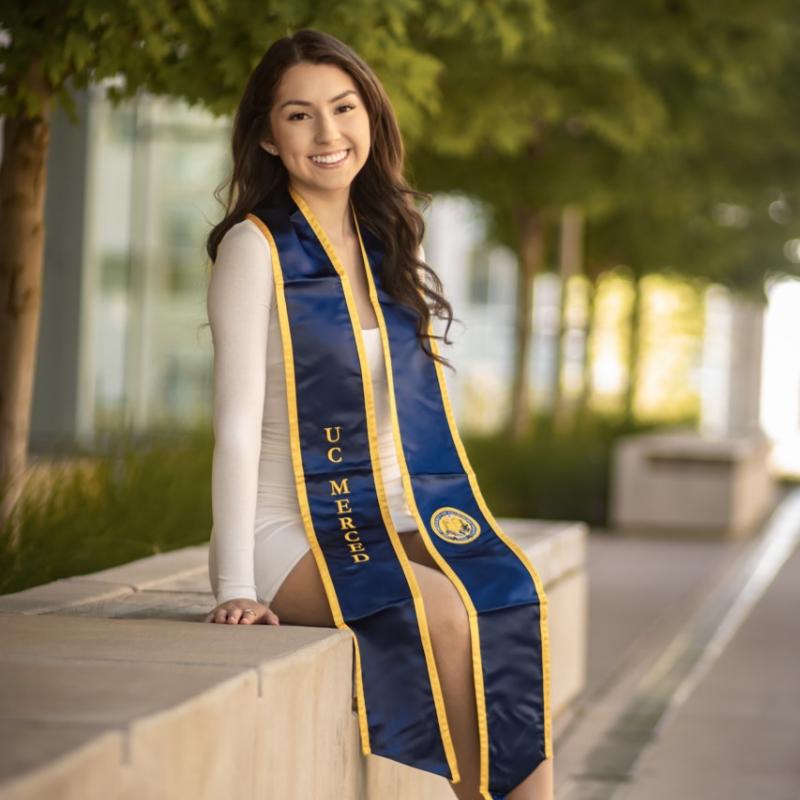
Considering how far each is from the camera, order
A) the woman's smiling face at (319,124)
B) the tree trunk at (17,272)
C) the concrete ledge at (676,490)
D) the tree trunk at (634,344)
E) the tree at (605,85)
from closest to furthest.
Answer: the woman's smiling face at (319,124), the tree trunk at (17,272), the tree at (605,85), the concrete ledge at (676,490), the tree trunk at (634,344)

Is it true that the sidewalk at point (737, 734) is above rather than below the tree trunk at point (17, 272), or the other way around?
below

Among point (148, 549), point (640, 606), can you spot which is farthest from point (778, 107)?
point (148, 549)

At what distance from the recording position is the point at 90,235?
54.5 feet

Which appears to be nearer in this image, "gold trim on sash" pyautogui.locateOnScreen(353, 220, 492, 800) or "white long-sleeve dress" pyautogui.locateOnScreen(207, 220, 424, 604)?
"gold trim on sash" pyautogui.locateOnScreen(353, 220, 492, 800)

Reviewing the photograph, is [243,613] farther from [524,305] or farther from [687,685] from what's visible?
[524,305]

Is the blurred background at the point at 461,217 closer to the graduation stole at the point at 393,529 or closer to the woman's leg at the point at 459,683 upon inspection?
the graduation stole at the point at 393,529

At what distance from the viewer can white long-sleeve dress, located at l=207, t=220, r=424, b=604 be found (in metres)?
3.78

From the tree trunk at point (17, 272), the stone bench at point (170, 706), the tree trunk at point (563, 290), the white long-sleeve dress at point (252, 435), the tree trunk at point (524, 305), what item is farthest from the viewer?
the tree trunk at point (563, 290)

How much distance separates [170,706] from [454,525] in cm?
136

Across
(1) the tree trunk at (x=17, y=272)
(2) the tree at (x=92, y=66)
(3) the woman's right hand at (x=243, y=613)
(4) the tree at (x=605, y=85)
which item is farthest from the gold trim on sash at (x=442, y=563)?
(4) the tree at (x=605, y=85)

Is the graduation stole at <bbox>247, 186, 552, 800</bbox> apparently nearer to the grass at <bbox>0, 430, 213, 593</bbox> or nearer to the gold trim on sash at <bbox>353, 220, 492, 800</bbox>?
the gold trim on sash at <bbox>353, 220, 492, 800</bbox>

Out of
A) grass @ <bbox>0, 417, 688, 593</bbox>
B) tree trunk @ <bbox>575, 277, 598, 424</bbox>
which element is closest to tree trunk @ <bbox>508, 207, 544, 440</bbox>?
tree trunk @ <bbox>575, 277, 598, 424</bbox>

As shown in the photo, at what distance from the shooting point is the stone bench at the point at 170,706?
2.54 metres

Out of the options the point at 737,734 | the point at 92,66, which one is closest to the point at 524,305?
the point at 737,734
